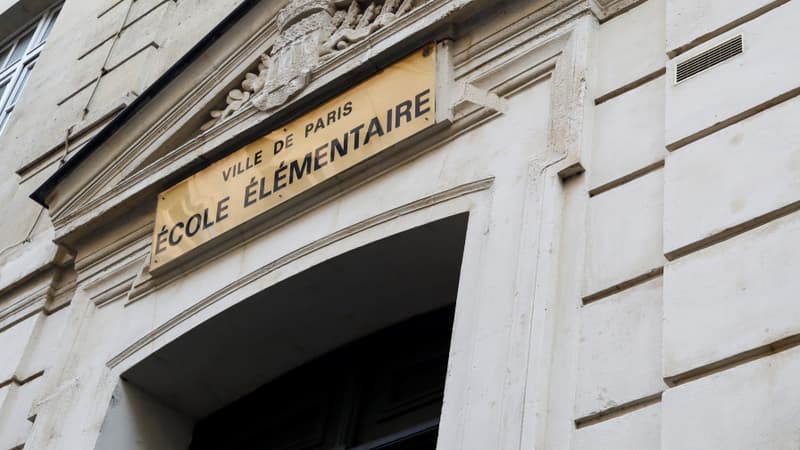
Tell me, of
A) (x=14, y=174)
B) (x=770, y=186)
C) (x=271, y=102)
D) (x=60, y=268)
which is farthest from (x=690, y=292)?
(x=14, y=174)

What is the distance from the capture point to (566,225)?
17.2 ft

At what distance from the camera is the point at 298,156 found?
6.82 m

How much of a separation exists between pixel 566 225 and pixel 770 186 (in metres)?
0.90

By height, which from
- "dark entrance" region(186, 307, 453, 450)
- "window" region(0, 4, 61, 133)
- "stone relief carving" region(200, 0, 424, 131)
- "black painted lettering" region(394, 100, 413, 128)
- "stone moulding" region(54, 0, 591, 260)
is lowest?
"dark entrance" region(186, 307, 453, 450)

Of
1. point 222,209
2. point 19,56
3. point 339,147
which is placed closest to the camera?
point 339,147

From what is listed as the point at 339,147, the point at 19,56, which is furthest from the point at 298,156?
the point at 19,56

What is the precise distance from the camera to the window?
1206cm

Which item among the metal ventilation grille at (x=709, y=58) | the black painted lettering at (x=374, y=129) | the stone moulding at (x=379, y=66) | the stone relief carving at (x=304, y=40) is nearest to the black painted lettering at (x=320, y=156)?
the black painted lettering at (x=374, y=129)

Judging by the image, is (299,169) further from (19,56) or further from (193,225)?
(19,56)

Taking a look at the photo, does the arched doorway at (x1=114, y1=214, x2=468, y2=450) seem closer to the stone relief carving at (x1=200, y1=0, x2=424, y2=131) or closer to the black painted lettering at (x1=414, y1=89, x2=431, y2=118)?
the black painted lettering at (x1=414, y1=89, x2=431, y2=118)

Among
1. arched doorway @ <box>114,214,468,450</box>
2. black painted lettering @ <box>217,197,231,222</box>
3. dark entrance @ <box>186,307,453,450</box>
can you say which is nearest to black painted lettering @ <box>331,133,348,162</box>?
arched doorway @ <box>114,214,468,450</box>

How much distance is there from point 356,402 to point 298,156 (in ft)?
4.23

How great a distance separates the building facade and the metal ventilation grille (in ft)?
0.04

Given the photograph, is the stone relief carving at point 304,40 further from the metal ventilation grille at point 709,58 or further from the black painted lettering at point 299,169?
the metal ventilation grille at point 709,58
